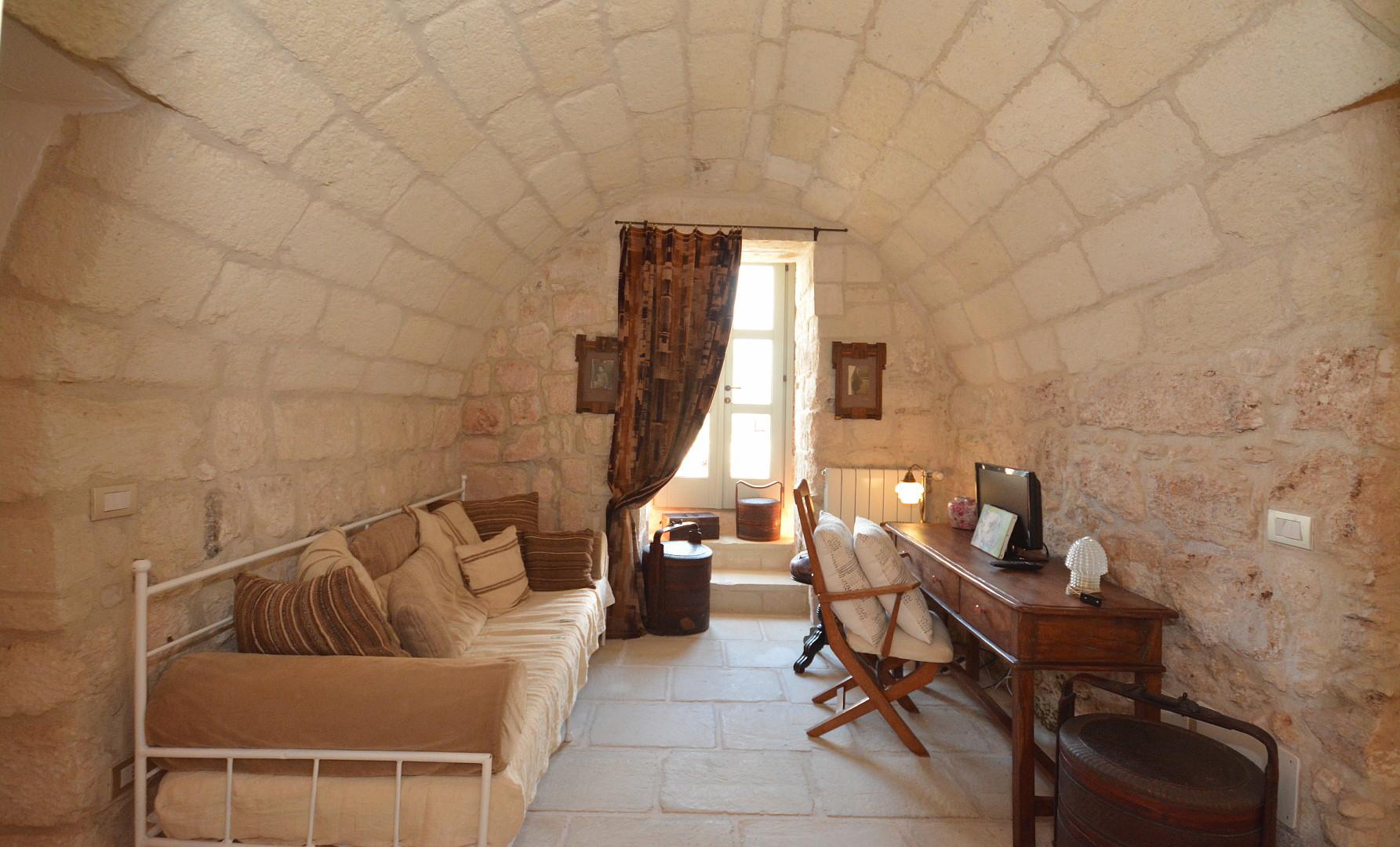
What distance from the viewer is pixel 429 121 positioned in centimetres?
228

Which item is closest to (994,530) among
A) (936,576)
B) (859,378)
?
(936,576)

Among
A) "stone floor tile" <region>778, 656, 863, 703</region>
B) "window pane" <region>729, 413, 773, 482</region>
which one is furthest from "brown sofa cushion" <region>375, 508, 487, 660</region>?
"window pane" <region>729, 413, 773, 482</region>

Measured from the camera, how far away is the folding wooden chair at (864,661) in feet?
9.14

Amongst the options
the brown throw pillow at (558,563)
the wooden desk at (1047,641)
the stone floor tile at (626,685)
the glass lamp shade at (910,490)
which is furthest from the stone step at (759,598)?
the wooden desk at (1047,641)

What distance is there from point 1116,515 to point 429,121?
9.45 feet

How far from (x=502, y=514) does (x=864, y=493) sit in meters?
2.26

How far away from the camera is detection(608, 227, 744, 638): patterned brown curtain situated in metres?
4.32

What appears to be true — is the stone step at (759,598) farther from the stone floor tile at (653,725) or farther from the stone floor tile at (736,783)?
the stone floor tile at (736,783)

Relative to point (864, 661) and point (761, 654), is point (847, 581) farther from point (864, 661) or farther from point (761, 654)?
point (761, 654)

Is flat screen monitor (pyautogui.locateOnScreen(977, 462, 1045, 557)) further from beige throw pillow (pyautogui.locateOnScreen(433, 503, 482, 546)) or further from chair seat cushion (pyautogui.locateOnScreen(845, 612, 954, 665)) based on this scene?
beige throw pillow (pyautogui.locateOnScreen(433, 503, 482, 546))

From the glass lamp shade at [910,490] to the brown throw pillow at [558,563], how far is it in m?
1.94

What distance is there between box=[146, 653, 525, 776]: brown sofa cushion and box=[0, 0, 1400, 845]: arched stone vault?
0.23 m

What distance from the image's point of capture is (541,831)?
2.29 meters

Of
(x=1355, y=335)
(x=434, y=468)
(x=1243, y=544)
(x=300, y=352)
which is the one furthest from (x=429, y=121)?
(x=1243, y=544)
